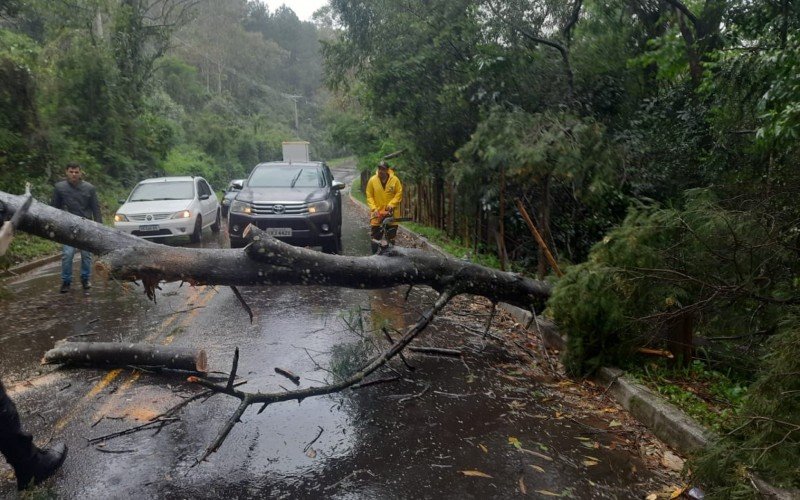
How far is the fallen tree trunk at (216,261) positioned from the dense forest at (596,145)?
185cm

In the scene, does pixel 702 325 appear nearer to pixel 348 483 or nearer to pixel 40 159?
pixel 348 483

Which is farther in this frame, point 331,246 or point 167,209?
point 167,209

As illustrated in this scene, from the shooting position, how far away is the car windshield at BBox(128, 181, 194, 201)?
1486 centimetres

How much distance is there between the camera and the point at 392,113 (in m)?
14.6

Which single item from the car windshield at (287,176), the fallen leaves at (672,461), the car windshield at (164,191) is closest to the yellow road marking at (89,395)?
the fallen leaves at (672,461)

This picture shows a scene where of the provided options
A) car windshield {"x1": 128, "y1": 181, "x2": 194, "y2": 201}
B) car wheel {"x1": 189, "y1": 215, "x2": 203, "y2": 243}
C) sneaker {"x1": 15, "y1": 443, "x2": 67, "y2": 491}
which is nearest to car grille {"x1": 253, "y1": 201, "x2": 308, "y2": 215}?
car wheel {"x1": 189, "y1": 215, "x2": 203, "y2": 243}

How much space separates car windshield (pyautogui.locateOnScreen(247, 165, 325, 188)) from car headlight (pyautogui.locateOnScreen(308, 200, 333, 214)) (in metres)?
1.07

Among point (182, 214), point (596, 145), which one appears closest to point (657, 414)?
point (596, 145)

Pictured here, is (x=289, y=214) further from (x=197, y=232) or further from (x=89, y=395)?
(x=89, y=395)

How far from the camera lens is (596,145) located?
8.44 m

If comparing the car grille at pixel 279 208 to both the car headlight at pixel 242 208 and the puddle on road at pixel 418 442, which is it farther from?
the puddle on road at pixel 418 442

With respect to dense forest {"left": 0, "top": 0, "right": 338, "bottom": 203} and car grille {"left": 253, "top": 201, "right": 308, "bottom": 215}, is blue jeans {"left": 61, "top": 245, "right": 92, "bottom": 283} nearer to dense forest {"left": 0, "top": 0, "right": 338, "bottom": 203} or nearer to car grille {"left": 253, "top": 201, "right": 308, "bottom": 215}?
car grille {"left": 253, "top": 201, "right": 308, "bottom": 215}

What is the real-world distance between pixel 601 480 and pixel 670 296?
189cm

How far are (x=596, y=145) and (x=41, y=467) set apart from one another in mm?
7532
